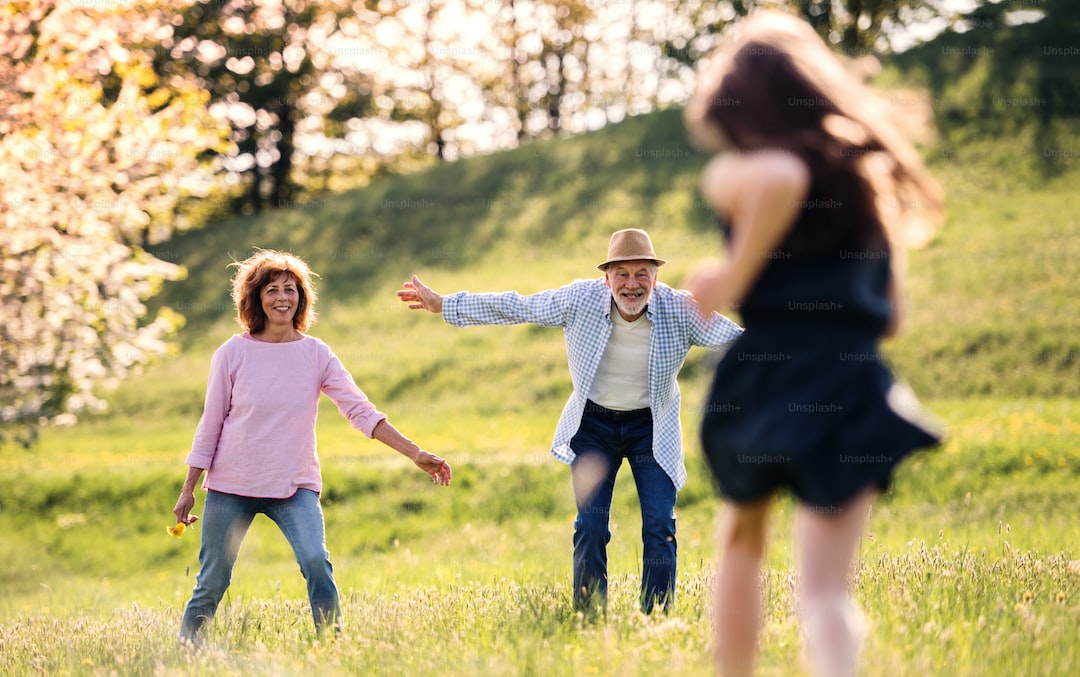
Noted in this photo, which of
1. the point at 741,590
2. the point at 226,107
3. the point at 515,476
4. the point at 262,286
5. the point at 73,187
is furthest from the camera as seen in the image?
the point at 226,107

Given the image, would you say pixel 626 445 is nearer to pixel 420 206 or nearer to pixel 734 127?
pixel 734 127

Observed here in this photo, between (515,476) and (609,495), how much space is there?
24.6 feet

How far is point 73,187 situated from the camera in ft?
36.1

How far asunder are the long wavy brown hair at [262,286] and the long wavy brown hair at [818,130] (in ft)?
10.1

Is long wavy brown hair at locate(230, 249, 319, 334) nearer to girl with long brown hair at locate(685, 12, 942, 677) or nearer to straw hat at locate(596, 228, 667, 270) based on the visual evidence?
straw hat at locate(596, 228, 667, 270)

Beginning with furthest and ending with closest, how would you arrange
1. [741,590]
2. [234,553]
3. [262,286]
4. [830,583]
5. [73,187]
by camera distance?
[73,187] < [262,286] < [234,553] < [741,590] < [830,583]

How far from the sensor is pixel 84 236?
38.4 ft

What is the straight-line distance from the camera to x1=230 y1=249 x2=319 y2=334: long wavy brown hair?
5.43 meters

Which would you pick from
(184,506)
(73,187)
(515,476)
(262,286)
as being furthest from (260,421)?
(515,476)

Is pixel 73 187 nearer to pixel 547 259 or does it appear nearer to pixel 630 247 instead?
pixel 630 247

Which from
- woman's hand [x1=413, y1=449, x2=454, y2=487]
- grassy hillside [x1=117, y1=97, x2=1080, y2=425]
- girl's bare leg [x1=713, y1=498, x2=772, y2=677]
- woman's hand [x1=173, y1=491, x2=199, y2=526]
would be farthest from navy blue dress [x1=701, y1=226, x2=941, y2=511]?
grassy hillside [x1=117, y1=97, x2=1080, y2=425]

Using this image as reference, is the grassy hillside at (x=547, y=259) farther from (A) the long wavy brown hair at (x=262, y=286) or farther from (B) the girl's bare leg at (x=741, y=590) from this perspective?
(B) the girl's bare leg at (x=741, y=590)

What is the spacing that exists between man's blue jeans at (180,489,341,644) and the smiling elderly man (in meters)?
1.30

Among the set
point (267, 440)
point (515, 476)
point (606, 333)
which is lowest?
point (515, 476)
